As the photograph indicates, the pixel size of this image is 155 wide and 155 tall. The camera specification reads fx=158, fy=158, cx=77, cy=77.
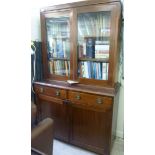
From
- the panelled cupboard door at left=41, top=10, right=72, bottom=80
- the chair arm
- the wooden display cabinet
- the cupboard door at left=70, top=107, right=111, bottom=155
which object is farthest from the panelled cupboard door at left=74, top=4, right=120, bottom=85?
the chair arm

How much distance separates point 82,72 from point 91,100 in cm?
41

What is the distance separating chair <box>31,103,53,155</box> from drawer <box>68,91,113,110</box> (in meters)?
0.49

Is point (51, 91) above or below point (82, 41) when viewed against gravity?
below

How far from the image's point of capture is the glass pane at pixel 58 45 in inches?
81.4

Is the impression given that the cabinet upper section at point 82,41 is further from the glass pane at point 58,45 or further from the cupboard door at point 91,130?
the cupboard door at point 91,130

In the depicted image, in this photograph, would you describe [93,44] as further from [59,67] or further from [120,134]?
[120,134]

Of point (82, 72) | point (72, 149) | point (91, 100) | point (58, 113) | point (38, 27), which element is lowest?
point (72, 149)

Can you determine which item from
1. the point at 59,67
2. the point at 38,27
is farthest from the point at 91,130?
the point at 38,27

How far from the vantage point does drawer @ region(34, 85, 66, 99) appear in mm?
1912

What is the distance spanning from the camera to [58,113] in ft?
6.61

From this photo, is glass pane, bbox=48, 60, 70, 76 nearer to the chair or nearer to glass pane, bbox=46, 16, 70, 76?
glass pane, bbox=46, 16, 70, 76

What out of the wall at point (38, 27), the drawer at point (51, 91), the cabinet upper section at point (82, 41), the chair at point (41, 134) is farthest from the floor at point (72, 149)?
the cabinet upper section at point (82, 41)

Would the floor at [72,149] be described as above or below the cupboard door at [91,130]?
below
